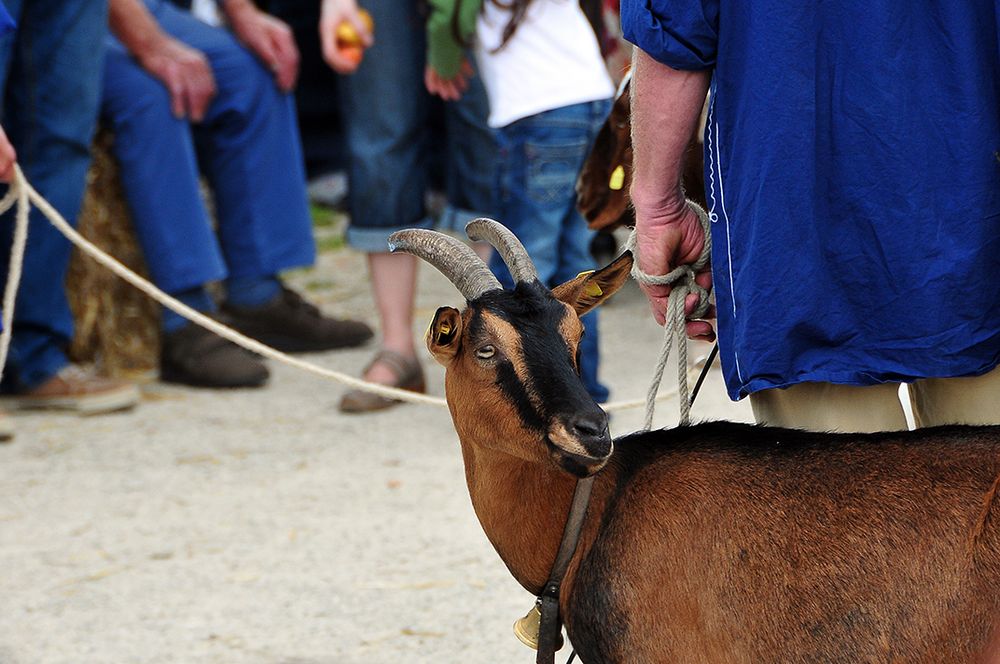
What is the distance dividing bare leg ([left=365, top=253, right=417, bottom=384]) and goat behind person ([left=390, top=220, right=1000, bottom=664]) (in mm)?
3167

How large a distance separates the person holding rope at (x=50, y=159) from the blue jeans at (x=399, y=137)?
1.08 m

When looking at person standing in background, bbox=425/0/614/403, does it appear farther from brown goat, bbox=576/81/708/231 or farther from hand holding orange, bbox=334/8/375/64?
brown goat, bbox=576/81/708/231

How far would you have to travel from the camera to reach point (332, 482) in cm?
505

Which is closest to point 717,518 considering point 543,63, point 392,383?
point 543,63

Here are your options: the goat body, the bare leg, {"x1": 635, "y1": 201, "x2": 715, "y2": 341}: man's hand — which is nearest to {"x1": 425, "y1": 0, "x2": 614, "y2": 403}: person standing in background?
the bare leg

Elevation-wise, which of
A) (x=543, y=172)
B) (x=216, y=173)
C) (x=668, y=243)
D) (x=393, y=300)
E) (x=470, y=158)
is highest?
(x=668, y=243)

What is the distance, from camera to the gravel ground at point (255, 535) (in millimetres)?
3812

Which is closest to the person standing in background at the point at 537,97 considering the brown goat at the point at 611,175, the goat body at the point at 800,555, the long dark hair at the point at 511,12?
the long dark hair at the point at 511,12

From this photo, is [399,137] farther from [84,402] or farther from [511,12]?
[84,402]

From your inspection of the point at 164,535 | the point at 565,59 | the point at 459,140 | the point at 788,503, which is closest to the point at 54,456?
the point at 164,535

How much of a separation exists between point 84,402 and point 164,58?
160 cm

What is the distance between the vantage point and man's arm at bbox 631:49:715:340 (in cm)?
235

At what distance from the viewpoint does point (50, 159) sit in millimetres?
5648

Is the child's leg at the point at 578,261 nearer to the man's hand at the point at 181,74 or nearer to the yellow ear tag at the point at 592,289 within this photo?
the man's hand at the point at 181,74
